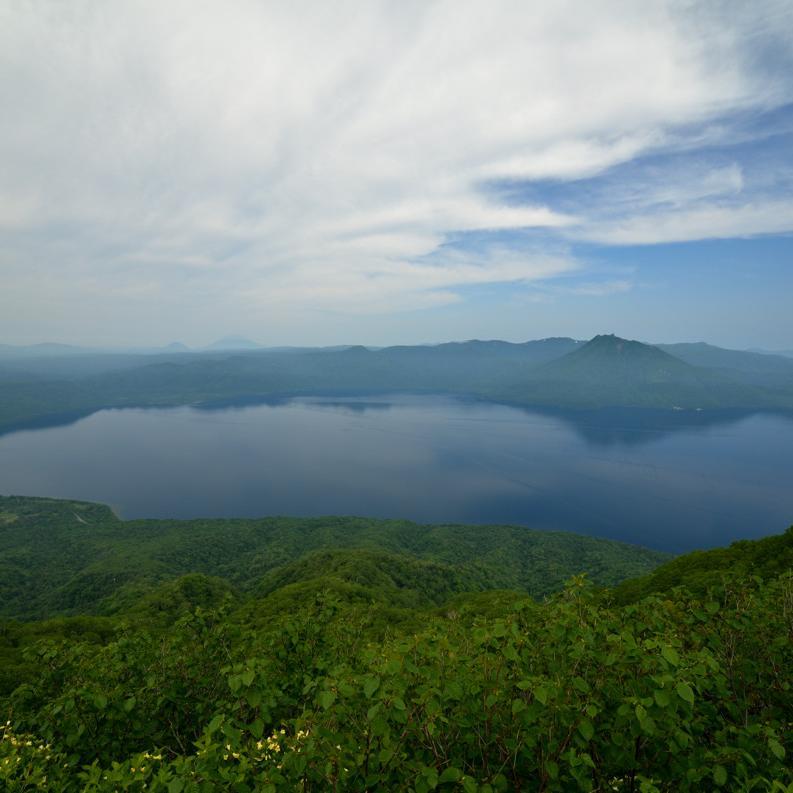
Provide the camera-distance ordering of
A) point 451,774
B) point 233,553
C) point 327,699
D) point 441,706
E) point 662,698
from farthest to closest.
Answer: point 233,553 → point 441,706 → point 327,699 → point 662,698 → point 451,774

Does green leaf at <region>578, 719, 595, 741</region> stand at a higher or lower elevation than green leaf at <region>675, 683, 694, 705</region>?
lower

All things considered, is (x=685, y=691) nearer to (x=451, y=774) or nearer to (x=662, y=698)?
(x=662, y=698)

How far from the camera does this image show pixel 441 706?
5.31 meters

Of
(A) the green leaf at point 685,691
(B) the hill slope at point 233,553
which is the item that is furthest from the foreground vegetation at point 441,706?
(B) the hill slope at point 233,553

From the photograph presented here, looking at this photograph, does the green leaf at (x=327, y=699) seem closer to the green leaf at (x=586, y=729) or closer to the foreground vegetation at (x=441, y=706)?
the foreground vegetation at (x=441, y=706)

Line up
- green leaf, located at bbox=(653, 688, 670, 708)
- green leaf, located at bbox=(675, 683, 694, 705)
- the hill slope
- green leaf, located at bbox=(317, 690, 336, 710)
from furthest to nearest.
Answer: the hill slope → green leaf, located at bbox=(317, 690, 336, 710) → green leaf, located at bbox=(653, 688, 670, 708) → green leaf, located at bbox=(675, 683, 694, 705)

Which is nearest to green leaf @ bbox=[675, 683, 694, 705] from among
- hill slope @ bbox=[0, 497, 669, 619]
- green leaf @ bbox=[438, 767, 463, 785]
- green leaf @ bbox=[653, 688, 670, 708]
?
green leaf @ bbox=[653, 688, 670, 708]

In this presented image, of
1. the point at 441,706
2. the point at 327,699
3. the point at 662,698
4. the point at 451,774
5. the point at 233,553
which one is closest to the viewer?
Result: the point at 451,774

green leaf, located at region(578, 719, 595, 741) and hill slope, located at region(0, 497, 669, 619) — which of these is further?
hill slope, located at region(0, 497, 669, 619)

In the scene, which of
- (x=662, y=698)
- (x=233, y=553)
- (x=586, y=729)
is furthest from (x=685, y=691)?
(x=233, y=553)

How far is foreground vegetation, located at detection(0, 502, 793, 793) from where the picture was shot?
16.2ft

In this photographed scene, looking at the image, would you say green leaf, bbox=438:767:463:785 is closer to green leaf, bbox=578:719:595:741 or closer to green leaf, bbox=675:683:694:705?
green leaf, bbox=578:719:595:741

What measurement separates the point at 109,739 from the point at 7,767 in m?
1.73

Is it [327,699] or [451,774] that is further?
[327,699]
